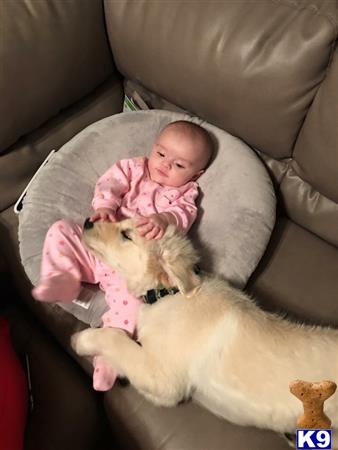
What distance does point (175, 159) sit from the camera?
1.63m

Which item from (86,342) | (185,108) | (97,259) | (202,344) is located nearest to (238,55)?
(185,108)

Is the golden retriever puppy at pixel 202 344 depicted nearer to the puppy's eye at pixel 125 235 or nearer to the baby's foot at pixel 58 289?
the puppy's eye at pixel 125 235

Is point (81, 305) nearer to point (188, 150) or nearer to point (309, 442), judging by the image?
point (188, 150)

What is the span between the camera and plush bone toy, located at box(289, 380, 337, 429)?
1.00 meters

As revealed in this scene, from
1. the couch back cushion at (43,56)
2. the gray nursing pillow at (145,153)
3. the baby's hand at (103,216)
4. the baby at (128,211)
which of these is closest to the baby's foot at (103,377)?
the baby at (128,211)

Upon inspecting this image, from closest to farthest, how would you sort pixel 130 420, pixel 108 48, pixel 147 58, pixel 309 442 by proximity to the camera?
pixel 309 442
pixel 130 420
pixel 147 58
pixel 108 48

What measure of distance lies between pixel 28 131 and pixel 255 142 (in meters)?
0.77

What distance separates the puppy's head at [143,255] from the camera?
1243mm

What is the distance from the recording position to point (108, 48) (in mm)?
1705

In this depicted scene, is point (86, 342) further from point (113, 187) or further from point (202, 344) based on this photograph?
point (113, 187)

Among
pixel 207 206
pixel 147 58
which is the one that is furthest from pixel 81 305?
pixel 147 58

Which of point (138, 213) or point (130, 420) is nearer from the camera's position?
point (130, 420)

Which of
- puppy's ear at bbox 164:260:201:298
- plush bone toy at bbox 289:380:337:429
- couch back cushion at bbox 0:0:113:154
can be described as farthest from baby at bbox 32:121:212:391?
plush bone toy at bbox 289:380:337:429

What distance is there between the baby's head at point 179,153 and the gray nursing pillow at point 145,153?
0.08 meters
